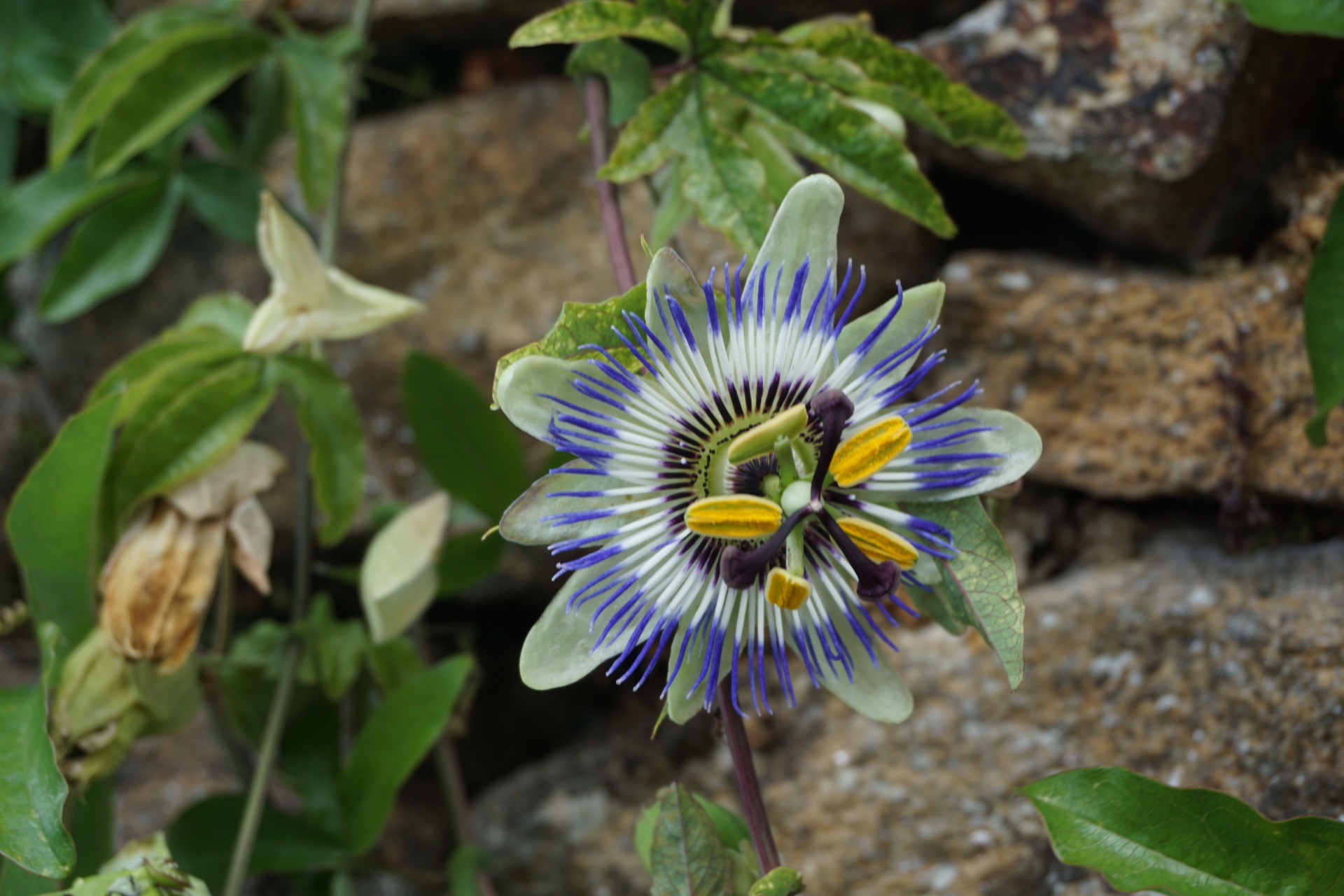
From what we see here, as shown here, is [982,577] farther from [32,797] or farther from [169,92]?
[169,92]

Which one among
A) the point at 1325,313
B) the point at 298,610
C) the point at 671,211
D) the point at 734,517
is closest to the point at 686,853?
the point at 734,517

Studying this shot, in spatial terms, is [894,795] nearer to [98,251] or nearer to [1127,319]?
[1127,319]

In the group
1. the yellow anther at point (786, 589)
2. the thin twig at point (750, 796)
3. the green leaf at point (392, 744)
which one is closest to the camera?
the yellow anther at point (786, 589)

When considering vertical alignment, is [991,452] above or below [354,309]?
above

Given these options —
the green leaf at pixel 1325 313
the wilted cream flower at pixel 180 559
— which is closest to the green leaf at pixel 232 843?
the wilted cream flower at pixel 180 559

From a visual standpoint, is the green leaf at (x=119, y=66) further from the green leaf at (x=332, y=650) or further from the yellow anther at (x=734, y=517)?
the yellow anther at (x=734, y=517)

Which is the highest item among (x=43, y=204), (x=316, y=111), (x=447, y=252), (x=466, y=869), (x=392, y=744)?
(x=316, y=111)
